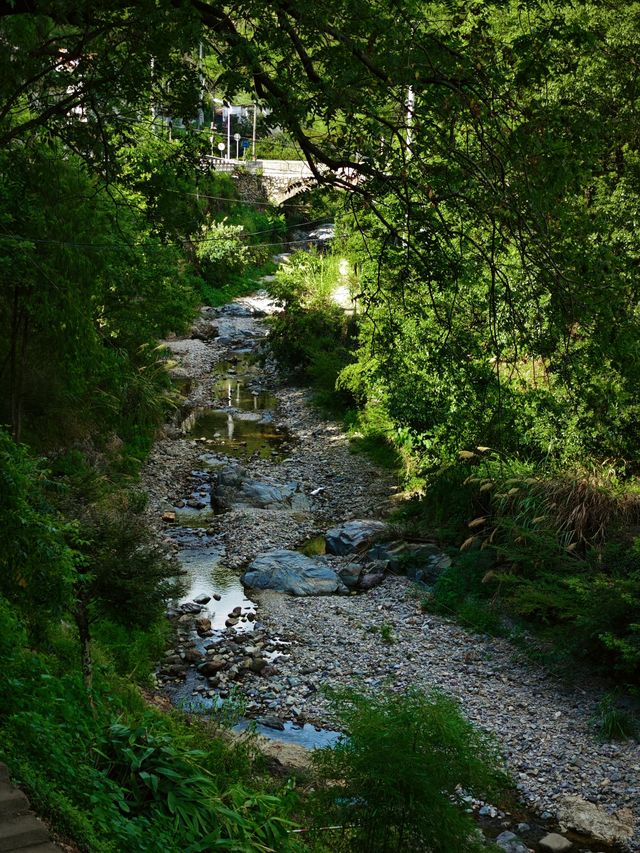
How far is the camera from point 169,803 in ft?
16.4

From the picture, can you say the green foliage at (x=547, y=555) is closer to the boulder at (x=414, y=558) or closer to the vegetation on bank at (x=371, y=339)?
the vegetation on bank at (x=371, y=339)

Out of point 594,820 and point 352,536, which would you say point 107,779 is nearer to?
point 594,820

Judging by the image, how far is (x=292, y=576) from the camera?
43.7 feet

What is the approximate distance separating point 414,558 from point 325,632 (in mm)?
2334

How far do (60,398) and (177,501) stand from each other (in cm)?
290

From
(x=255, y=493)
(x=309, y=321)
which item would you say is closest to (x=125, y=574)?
(x=255, y=493)

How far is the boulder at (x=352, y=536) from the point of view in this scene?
14.4 meters

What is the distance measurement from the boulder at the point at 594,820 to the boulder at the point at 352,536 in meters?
6.35

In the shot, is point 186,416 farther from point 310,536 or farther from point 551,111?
point 551,111

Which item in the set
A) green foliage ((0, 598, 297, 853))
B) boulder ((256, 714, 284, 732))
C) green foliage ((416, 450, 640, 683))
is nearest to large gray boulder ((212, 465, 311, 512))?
green foliage ((416, 450, 640, 683))

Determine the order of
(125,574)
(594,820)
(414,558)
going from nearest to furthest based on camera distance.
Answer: (594,820)
(125,574)
(414,558)

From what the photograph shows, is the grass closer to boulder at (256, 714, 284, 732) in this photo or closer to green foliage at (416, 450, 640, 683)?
green foliage at (416, 450, 640, 683)

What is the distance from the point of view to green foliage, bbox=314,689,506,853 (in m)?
6.02

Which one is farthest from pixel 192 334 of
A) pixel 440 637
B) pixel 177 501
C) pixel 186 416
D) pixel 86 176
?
pixel 440 637
